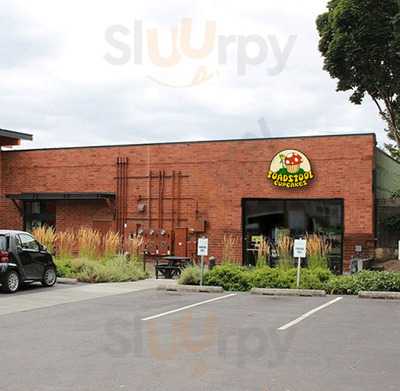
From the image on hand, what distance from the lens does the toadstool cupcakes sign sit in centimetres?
2355

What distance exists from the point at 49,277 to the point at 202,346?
35.2 ft

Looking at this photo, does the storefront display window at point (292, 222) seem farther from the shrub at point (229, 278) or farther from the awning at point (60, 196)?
the awning at point (60, 196)

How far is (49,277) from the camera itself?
18812mm

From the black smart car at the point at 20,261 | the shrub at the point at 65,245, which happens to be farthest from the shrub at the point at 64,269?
the black smart car at the point at 20,261

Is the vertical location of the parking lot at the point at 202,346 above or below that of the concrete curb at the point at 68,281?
below

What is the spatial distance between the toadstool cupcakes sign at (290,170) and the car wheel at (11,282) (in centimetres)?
1065

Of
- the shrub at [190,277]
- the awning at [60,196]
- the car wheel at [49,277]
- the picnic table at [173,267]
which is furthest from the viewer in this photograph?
the awning at [60,196]

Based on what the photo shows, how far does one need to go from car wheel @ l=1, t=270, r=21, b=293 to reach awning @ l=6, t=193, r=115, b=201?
9590 mm

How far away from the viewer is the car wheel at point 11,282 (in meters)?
16.8

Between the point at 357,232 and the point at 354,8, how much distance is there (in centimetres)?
805

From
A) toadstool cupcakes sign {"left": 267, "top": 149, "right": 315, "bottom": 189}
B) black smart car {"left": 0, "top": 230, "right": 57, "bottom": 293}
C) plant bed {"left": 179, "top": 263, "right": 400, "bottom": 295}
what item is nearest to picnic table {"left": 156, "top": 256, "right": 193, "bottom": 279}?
plant bed {"left": 179, "top": 263, "right": 400, "bottom": 295}

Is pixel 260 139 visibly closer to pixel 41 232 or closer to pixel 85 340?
pixel 41 232

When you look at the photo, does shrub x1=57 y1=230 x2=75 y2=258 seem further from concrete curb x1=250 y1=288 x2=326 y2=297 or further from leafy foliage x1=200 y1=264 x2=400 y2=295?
concrete curb x1=250 y1=288 x2=326 y2=297

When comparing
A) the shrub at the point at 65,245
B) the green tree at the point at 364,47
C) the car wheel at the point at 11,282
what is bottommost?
the car wheel at the point at 11,282
